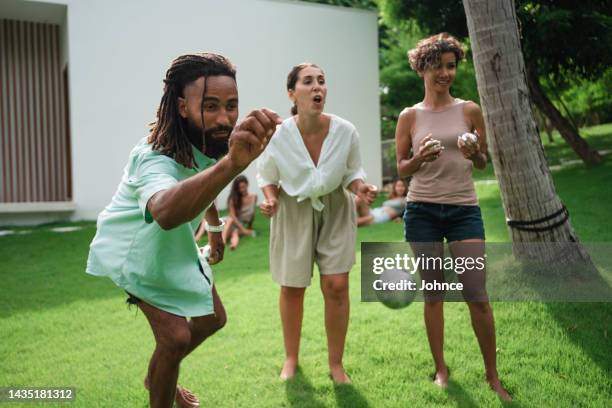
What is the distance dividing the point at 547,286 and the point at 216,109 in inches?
131

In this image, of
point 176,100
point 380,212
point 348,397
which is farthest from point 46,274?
point 176,100

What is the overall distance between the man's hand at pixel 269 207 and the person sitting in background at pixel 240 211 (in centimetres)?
567

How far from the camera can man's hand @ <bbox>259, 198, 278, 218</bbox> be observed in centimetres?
384

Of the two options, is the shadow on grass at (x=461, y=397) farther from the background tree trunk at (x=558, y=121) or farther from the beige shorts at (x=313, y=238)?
the background tree trunk at (x=558, y=121)

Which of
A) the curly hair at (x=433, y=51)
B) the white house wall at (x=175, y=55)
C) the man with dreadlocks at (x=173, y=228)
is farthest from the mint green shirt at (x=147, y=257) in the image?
the white house wall at (x=175, y=55)

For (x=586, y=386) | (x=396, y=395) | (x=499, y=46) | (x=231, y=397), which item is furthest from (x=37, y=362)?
(x=499, y=46)

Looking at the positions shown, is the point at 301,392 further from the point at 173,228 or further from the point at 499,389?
the point at 173,228

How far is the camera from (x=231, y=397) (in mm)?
3568

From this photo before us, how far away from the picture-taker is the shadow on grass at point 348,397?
11.1 ft

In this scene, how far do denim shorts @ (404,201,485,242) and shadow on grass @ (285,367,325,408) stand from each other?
1112mm

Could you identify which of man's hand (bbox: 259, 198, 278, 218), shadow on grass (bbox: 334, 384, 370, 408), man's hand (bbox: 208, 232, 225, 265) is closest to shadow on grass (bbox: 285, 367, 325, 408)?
shadow on grass (bbox: 334, 384, 370, 408)

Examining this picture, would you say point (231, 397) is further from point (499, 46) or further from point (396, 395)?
point (499, 46)

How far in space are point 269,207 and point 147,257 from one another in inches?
49.9

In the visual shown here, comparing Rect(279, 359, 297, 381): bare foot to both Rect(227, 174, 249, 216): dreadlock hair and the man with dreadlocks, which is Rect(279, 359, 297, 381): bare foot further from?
Rect(227, 174, 249, 216): dreadlock hair
